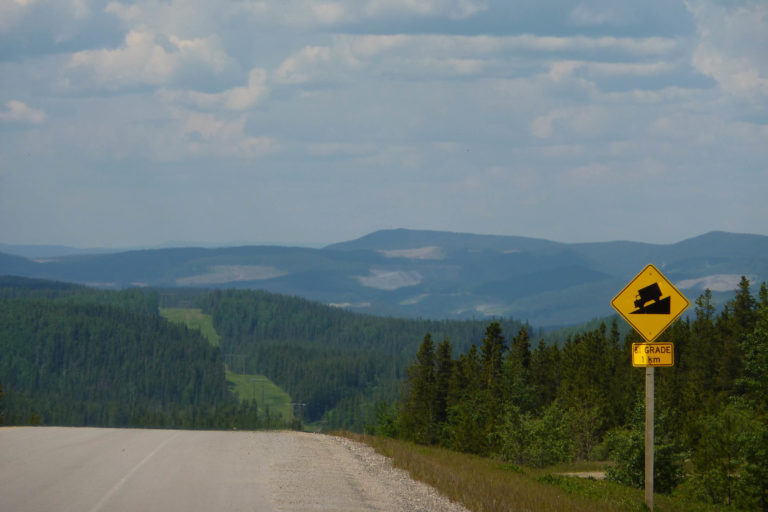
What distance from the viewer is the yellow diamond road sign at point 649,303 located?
56.0ft

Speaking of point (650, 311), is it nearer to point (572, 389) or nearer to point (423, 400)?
point (572, 389)

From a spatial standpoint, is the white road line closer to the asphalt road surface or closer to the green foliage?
the asphalt road surface

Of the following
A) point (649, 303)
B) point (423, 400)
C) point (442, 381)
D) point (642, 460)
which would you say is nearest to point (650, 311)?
point (649, 303)

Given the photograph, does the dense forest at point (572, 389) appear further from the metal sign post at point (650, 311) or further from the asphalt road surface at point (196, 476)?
the metal sign post at point (650, 311)

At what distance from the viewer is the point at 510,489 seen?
2025cm

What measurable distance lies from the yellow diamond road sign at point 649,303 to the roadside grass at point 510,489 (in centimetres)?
387

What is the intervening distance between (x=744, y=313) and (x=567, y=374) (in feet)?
64.6

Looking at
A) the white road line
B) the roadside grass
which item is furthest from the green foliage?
the white road line

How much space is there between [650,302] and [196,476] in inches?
392

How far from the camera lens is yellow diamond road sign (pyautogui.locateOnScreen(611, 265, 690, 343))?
17078 millimetres

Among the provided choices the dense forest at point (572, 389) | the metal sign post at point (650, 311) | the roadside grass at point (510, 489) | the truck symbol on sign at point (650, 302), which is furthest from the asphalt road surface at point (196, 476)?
the dense forest at point (572, 389)

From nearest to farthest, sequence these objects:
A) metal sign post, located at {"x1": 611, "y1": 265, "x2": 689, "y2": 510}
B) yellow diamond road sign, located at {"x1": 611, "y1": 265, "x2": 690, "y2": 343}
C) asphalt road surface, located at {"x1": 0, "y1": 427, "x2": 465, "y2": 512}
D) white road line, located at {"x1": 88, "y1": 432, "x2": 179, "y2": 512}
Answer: white road line, located at {"x1": 88, "y1": 432, "x2": 179, "y2": 512} → asphalt road surface, located at {"x1": 0, "y1": 427, "x2": 465, "y2": 512} → metal sign post, located at {"x1": 611, "y1": 265, "x2": 689, "y2": 510} → yellow diamond road sign, located at {"x1": 611, "y1": 265, "x2": 690, "y2": 343}

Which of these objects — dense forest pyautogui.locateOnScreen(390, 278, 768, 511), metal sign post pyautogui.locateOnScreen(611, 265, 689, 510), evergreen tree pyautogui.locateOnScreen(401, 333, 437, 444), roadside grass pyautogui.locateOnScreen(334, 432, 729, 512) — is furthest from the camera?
evergreen tree pyautogui.locateOnScreen(401, 333, 437, 444)

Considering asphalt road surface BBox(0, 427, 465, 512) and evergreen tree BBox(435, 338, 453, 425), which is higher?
asphalt road surface BBox(0, 427, 465, 512)
